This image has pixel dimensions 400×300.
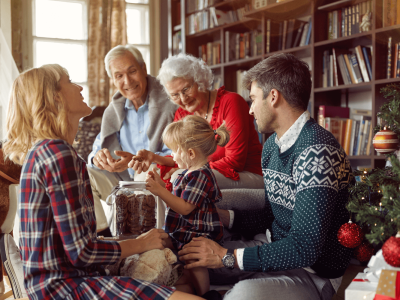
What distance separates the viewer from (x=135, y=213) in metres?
1.56

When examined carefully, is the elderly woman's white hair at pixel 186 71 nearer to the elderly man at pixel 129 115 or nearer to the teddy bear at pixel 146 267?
the elderly man at pixel 129 115

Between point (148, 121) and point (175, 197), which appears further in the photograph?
point (148, 121)

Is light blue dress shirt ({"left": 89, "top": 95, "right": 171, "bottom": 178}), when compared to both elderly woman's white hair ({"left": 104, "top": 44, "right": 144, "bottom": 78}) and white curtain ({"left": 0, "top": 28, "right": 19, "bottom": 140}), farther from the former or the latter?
white curtain ({"left": 0, "top": 28, "right": 19, "bottom": 140})

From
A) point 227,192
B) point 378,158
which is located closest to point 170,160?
point 227,192

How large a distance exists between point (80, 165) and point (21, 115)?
245mm

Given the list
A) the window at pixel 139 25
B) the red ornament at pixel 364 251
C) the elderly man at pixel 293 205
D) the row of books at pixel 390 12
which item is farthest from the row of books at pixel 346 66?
the window at pixel 139 25

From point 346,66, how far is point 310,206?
224 cm

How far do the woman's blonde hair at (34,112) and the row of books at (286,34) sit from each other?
257 cm

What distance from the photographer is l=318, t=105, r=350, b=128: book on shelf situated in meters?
3.13

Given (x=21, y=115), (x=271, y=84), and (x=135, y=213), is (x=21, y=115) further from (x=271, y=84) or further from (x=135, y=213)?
(x=271, y=84)

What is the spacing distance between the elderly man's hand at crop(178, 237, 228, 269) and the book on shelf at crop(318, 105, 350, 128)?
2.07 m

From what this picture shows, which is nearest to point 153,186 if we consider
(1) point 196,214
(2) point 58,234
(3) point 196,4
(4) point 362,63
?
(1) point 196,214

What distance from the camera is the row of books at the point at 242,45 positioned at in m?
3.66

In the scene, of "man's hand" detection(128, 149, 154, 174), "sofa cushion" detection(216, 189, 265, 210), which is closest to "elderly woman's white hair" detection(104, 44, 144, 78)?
"man's hand" detection(128, 149, 154, 174)
